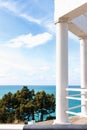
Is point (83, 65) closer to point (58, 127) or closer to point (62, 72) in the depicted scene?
point (62, 72)

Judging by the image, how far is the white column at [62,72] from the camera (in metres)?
7.13

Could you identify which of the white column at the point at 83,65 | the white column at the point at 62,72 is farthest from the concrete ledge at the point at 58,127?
the white column at the point at 83,65

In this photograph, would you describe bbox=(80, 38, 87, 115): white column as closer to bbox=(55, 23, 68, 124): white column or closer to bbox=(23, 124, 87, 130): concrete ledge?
bbox=(55, 23, 68, 124): white column

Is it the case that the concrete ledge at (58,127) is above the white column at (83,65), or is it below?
below

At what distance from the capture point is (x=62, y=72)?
7133mm

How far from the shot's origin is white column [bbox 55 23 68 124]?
7.13 m

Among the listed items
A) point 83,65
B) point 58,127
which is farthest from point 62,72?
point 58,127

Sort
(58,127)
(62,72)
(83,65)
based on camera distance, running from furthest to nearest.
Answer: (83,65), (62,72), (58,127)

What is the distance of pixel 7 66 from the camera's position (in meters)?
54.8

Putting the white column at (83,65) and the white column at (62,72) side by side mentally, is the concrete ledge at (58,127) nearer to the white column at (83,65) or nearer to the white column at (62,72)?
the white column at (62,72)

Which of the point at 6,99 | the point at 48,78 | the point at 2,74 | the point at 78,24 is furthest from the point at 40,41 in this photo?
the point at 78,24

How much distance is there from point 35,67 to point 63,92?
48.3 metres

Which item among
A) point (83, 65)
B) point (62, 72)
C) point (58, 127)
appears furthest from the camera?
point (83, 65)

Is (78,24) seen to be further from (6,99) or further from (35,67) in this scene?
(35,67)
